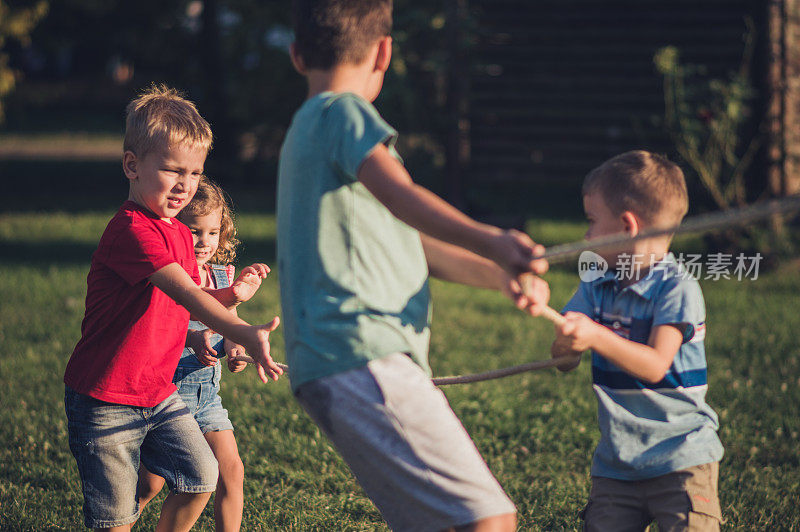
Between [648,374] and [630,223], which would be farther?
[630,223]

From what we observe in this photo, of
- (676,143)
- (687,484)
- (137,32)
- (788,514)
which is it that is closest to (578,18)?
(676,143)

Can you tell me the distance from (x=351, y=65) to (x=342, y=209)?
392mm

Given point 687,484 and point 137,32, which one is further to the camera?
point 137,32

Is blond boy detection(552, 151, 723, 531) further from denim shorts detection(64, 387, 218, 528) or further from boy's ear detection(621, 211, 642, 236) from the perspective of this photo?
denim shorts detection(64, 387, 218, 528)

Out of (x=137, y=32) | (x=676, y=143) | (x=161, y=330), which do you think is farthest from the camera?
(x=137, y=32)

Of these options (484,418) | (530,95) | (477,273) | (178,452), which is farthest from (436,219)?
(530,95)

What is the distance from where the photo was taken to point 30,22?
572 inches

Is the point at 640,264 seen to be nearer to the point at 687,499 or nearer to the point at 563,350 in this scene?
the point at 563,350

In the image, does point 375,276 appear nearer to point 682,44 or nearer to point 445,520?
point 445,520

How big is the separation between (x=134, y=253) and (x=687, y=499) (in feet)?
6.19

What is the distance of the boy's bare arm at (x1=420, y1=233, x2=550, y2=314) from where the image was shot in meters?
2.25

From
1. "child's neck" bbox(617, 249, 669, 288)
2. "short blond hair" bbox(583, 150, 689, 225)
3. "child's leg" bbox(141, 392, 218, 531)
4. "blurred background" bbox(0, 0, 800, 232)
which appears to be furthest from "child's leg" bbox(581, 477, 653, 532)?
"blurred background" bbox(0, 0, 800, 232)

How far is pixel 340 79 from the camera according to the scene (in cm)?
228

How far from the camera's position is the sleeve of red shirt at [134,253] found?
275 cm
